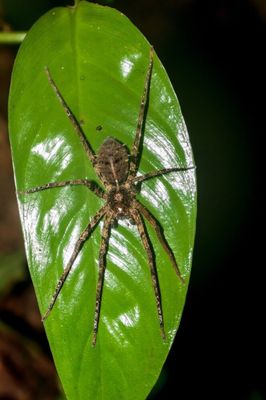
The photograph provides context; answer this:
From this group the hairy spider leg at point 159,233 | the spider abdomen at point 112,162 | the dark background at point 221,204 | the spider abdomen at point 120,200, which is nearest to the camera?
the hairy spider leg at point 159,233

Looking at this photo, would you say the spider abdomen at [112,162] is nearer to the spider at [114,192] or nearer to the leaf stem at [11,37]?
Answer: the spider at [114,192]

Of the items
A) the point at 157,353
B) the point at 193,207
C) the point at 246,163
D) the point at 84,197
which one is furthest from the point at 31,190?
the point at 246,163

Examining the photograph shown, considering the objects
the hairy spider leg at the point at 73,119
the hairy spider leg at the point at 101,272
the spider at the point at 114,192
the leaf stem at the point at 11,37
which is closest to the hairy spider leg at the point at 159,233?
the spider at the point at 114,192

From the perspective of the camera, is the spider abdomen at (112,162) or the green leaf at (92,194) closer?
the green leaf at (92,194)

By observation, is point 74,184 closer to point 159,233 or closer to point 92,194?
point 92,194

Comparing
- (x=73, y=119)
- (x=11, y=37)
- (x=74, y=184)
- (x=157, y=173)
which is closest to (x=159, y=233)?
(x=157, y=173)

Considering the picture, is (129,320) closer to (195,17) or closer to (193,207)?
(193,207)
